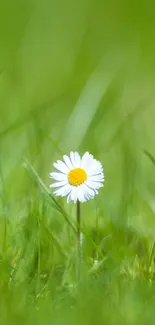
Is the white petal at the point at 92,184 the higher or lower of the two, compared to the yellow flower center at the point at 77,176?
lower

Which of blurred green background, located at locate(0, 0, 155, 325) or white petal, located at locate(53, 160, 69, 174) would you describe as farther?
white petal, located at locate(53, 160, 69, 174)

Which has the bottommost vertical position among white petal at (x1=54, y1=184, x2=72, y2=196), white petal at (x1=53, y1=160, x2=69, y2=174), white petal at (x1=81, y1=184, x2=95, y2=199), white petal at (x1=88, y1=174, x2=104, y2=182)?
white petal at (x1=81, y1=184, x2=95, y2=199)

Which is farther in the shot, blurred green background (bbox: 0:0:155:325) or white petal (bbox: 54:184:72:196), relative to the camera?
white petal (bbox: 54:184:72:196)

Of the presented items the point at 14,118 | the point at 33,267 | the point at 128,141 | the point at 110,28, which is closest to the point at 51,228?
the point at 33,267

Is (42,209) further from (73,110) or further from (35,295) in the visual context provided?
(73,110)

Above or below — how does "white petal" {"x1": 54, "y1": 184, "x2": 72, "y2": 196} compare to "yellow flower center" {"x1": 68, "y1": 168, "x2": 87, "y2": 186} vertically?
below

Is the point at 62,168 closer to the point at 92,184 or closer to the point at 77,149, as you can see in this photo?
the point at 92,184
